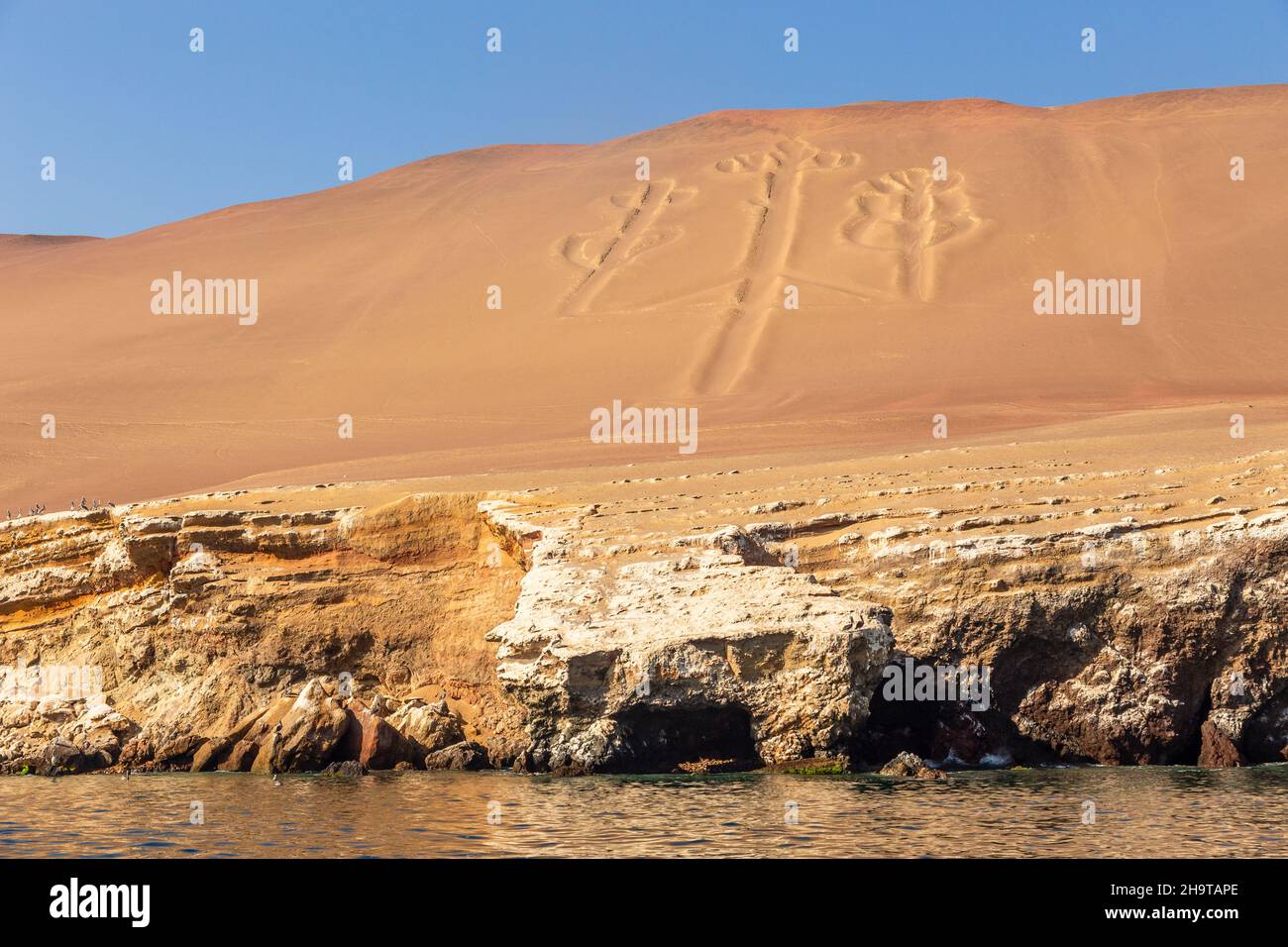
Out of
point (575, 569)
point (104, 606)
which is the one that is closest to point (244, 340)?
point (104, 606)

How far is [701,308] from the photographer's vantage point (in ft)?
203

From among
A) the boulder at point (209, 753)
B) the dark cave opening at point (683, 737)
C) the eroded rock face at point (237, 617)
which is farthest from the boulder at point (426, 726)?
the dark cave opening at point (683, 737)

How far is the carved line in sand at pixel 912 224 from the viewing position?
62.8 m

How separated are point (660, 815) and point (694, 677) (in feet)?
13.0

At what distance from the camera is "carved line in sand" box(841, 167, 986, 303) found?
62.8 metres

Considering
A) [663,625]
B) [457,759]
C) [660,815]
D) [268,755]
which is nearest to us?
[660,815]

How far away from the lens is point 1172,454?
26.4m

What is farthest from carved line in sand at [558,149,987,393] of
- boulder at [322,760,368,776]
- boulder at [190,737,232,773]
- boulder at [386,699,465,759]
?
boulder at [322,760,368,776]

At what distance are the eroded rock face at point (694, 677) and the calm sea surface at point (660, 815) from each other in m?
0.86

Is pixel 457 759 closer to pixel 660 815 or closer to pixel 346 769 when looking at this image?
pixel 346 769

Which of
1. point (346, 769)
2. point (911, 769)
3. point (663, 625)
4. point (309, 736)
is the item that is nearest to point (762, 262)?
point (663, 625)

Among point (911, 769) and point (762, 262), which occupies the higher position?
point (762, 262)

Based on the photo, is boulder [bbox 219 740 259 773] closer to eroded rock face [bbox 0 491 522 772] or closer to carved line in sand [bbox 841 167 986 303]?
eroded rock face [bbox 0 491 522 772]
